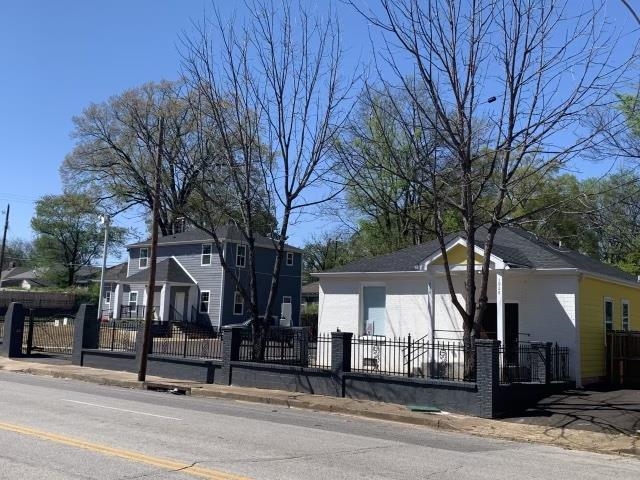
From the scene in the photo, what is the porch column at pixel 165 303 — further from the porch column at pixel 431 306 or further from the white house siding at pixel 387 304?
the porch column at pixel 431 306

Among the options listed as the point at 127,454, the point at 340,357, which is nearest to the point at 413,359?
the point at 340,357

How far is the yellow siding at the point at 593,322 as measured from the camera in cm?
1906

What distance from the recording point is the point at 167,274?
4578 centimetres

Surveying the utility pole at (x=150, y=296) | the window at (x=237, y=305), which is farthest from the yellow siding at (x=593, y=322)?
the window at (x=237, y=305)

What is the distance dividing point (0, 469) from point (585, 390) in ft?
49.9

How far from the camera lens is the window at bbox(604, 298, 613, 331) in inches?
818

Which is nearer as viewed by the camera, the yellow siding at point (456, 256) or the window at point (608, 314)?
the yellow siding at point (456, 256)

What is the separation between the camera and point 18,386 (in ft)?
56.7

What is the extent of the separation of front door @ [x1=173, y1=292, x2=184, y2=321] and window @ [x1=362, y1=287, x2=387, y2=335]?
86.6ft

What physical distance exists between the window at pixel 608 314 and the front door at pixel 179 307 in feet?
105

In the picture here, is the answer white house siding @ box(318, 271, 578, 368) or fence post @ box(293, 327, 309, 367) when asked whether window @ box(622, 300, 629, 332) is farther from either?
fence post @ box(293, 327, 309, 367)

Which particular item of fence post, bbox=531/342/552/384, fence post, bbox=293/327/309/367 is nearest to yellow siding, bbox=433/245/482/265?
fence post, bbox=531/342/552/384

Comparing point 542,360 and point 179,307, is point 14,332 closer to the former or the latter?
point 179,307

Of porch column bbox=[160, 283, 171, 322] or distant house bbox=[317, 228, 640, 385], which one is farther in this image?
porch column bbox=[160, 283, 171, 322]
